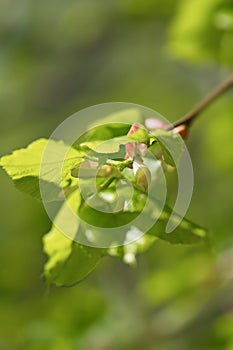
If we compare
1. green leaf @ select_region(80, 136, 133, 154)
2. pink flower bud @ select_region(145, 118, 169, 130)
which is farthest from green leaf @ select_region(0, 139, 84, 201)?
pink flower bud @ select_region(145, 118, 169, 130)

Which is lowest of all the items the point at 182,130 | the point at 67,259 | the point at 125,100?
the point at 125,100

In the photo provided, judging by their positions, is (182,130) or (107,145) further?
(182,130)

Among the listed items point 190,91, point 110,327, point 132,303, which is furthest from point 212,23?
point 190,91

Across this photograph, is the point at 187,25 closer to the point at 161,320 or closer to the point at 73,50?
the point at 161,320

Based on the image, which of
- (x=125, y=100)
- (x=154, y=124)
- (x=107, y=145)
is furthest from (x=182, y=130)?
(x=125, y=100)

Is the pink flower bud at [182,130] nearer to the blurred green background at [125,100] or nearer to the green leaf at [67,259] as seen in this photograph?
the green leaf at [67,259]

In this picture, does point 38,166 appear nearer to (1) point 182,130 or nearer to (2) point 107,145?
(2) point 107,145

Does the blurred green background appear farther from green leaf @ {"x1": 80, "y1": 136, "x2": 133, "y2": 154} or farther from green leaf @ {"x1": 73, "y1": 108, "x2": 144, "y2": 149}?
green leaf @ {"x1": 80, "y1": 136, "x2": 133, "y2": 154}

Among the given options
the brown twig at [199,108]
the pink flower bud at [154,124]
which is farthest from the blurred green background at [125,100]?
the pink flower bud at [154,124]
